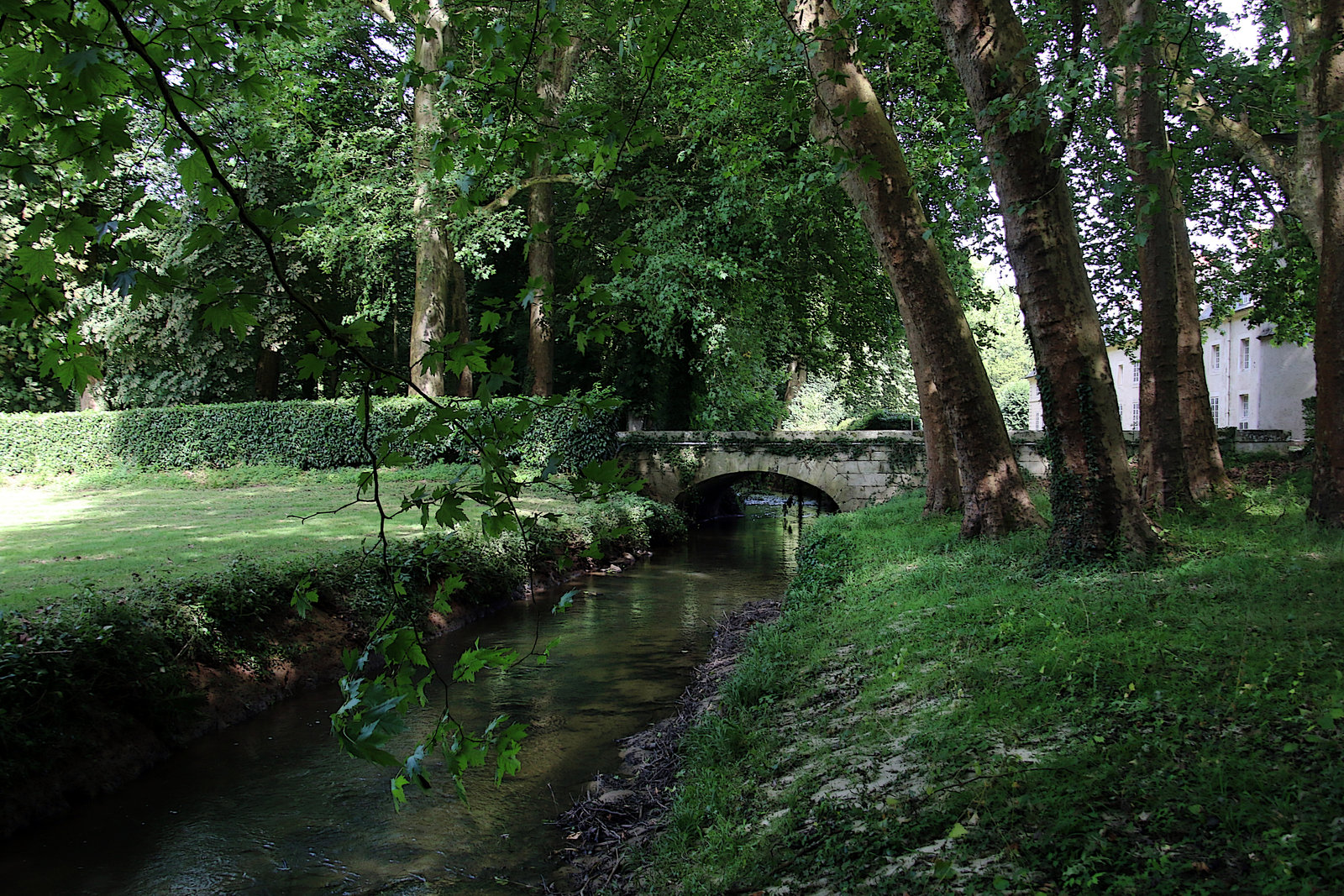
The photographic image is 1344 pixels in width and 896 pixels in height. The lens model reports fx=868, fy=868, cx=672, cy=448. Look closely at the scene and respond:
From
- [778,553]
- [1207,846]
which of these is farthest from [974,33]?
[778,553]

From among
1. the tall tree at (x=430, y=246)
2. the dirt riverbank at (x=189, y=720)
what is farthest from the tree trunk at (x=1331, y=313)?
the tall tree at (x=430, y=246)

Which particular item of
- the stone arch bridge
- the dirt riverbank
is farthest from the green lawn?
the stone arch bridge

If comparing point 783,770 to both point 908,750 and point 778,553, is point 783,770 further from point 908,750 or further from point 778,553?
point 778,553

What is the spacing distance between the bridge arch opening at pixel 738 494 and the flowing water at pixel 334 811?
43.5 feet

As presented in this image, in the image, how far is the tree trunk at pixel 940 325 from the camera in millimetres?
9289

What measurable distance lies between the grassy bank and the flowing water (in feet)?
3.77

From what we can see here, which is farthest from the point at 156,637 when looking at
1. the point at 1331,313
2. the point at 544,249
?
the point at 544,249

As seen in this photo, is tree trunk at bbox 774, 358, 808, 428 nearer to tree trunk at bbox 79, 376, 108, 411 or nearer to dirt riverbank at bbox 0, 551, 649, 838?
dirt riverbank at bbox 0, 551, 649, 838

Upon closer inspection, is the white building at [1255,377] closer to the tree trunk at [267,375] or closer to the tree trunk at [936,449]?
the tree trunk at [936,449]

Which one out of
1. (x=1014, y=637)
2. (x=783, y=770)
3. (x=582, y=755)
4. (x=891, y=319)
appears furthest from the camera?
(x=891, y=319)

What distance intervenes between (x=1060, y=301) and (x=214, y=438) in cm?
2224

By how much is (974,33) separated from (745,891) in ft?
21.7

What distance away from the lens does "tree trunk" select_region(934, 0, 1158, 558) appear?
6855 millimetres

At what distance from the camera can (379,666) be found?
9.36 meters
